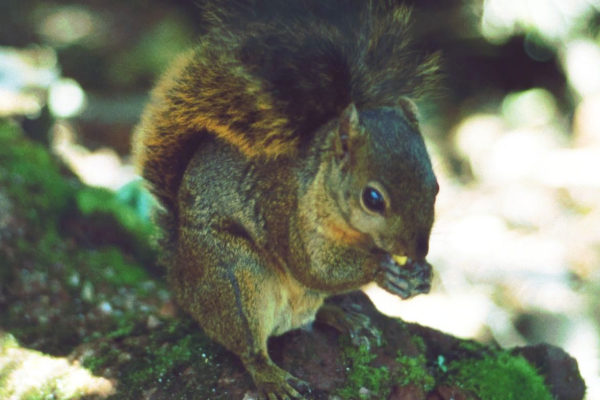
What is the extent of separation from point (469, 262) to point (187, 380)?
11.4 ft

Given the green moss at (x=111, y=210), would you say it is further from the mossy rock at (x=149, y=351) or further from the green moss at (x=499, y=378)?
the green moss at (x=499, y=378)

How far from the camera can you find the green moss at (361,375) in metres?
2.34

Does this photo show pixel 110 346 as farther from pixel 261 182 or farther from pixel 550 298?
pixel 550 298

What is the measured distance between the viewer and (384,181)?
81.4 inches

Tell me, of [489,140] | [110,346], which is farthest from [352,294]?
[489,140]

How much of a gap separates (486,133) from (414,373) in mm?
5026

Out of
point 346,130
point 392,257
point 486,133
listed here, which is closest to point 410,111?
point 346,130

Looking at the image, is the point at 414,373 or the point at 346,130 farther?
the point at 414,373

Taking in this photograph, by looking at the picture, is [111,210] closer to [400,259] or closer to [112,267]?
[112,267]

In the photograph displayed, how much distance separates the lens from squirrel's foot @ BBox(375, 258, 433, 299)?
Answer: 2.22 m

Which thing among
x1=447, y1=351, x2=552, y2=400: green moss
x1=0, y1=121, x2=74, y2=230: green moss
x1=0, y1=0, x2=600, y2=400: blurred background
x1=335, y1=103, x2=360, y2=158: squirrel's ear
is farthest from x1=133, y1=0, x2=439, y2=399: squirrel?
x1=0, y1=0, x2=600, y2=400: blurred background

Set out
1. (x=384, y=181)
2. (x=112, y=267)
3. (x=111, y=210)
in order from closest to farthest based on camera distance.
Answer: (x=384, y=181), (x=112, y=267), (x=111, y=210)

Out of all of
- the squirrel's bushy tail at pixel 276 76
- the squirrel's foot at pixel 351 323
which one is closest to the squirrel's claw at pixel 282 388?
the squirrel's foot at pixel 351 323

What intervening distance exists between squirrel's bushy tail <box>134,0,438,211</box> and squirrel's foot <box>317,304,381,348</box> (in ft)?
2.40
